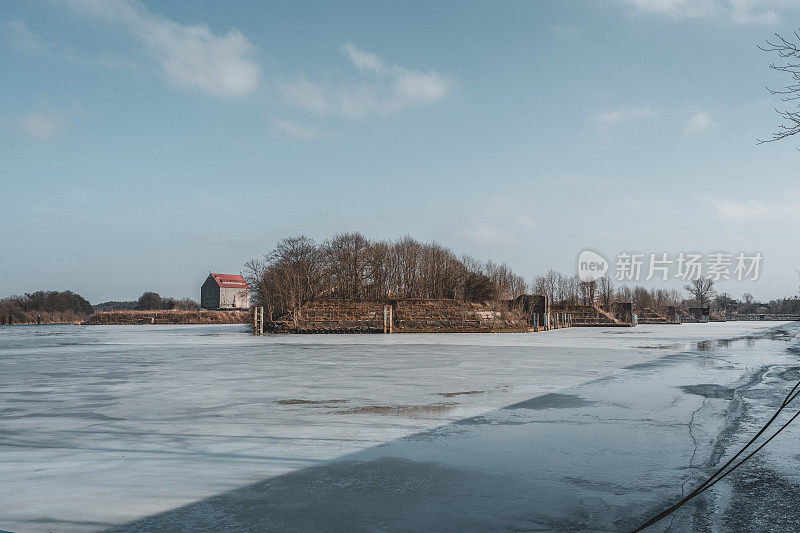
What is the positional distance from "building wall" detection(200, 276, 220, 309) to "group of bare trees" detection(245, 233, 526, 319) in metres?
79.3

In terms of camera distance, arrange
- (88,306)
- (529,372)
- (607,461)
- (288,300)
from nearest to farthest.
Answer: (607,461) < (529,372) < (288,300) < (88,306)

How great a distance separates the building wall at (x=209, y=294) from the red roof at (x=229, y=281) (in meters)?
1.11

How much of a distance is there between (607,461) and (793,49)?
5559mm

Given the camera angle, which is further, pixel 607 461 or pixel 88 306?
pixel 88 306

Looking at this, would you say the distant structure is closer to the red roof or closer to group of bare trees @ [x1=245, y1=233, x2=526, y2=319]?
the red roof

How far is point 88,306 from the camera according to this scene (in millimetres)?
91062

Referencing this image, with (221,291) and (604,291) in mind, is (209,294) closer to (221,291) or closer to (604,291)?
(221,291)

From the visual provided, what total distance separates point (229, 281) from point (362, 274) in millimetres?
84072

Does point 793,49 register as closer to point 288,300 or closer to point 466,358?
point 466,358

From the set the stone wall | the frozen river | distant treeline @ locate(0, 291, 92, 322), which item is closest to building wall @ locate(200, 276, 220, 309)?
distant treeline @ locate(0, 291, 92, 322)

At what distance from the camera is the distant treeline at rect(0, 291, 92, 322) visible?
69562 mm

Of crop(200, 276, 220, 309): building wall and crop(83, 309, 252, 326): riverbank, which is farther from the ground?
crop(200, 276, 220, 309): building wall

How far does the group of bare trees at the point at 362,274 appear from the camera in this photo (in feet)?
146

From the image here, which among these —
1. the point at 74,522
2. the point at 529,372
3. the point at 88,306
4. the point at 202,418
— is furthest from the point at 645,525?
the point at 88,306
